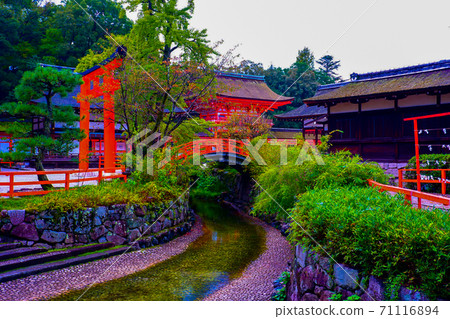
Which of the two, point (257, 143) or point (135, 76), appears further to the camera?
point (257, 143)

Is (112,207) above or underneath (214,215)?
above

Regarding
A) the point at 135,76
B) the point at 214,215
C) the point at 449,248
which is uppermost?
the point at 135,76

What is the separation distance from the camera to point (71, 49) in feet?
111

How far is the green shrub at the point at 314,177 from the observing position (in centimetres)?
927

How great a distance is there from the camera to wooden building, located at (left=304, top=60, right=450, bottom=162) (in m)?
15.7

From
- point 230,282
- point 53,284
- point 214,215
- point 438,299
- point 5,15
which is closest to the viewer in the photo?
point 438,299

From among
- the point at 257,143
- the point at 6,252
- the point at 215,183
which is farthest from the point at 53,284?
the point at 215,183

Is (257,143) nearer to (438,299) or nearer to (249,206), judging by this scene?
(249,206)

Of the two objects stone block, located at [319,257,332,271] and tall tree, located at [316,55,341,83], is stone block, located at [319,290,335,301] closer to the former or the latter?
stone block, located at [319,257,332,271]

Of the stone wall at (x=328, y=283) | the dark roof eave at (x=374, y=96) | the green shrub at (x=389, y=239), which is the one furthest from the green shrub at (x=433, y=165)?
the stone wall at (x=328, y=283)

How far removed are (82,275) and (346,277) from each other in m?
5.90

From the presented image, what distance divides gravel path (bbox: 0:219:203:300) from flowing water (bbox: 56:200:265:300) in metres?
0.29

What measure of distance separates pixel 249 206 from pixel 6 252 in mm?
12134

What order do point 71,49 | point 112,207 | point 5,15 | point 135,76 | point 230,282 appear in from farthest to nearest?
point 71,49
point 5,15
point 135,76
point 112,207
point 230,282
